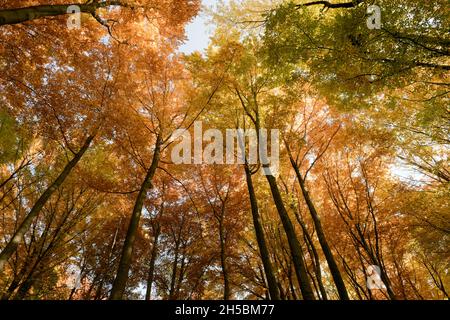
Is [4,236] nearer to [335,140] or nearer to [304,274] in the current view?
[304,274]

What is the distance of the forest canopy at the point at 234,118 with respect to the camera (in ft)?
17.2

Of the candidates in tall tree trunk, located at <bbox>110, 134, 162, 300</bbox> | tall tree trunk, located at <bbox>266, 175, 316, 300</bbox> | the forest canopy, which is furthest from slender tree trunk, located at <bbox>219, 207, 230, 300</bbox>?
tall tree trunk, located at <bbox>110, 134, 162, 300</bbox>

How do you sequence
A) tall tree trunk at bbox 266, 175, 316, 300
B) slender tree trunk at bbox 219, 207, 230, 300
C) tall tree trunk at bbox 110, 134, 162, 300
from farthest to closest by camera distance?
slender tree trunk at bbox 219, 207, 230, 300 → tall tree trunk at bbox 266, 175, 316, 300 → tall tree trunk at bbox 110, 134, 162, 300

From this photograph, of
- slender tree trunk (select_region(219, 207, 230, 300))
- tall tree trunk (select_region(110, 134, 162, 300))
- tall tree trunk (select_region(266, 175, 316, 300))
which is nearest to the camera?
tall tree trunk (select_region(110, 134, 162, 300))

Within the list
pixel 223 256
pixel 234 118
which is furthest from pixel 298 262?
pixel 234 118

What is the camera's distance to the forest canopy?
524 centimetres

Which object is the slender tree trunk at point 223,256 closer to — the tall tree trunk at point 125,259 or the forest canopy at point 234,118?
the forest canopy at point 234,118

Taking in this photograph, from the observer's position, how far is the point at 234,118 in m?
9.71

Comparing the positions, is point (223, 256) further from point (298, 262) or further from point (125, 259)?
point (125, 259)

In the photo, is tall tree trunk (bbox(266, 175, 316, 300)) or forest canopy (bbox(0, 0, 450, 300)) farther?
tall tree trunk (bbox(266, 175, 316, 300))

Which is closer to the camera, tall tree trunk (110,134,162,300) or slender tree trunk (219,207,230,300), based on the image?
tall tree trunk (110,134,162,300)

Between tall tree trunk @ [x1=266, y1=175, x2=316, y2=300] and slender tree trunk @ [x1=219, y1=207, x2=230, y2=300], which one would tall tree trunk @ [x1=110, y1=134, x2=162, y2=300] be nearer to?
tall tree trunk @ [x1=266, y1=175, x2=316, y2=300]

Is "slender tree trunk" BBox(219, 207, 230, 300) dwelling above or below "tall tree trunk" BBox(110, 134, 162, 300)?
above
